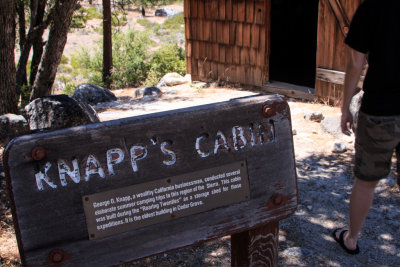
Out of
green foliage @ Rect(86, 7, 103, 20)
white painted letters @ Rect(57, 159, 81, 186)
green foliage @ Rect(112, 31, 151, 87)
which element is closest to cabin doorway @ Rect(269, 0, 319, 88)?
green foliage @ Rect(112, 31, 151, 87)

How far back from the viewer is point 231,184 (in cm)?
211

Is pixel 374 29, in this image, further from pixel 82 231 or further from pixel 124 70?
pixel 124 70

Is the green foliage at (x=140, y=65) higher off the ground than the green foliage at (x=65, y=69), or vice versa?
the green foliage at (x=140, y=65)

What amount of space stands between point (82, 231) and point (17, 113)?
19.8 feet

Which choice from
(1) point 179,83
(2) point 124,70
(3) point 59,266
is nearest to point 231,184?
(3) point 59,266

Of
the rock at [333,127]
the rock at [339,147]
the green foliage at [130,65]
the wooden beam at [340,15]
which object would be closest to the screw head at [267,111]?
the rock at [339,147]

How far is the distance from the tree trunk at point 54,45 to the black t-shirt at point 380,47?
574 cm

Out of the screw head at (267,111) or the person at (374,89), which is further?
the person at (374,89)

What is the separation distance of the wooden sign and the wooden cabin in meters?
6.49

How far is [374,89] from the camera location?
2.74m

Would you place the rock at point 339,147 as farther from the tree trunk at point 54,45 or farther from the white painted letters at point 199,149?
the tree trunk at point 54,45

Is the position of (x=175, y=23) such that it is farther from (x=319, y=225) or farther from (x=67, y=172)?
A: (x=67, y=172)

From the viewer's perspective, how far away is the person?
2631 millimetres

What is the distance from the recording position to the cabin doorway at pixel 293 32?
13406 mm
